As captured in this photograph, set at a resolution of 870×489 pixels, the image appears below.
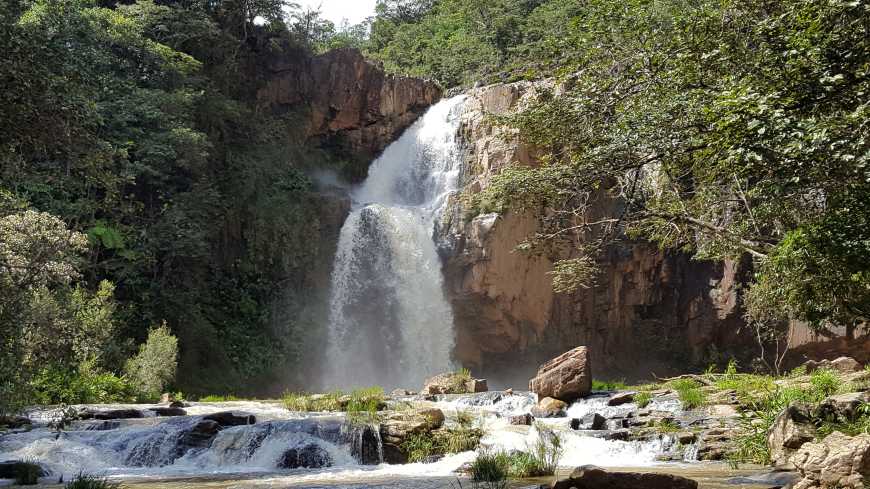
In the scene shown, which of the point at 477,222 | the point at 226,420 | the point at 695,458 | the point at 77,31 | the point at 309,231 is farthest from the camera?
the point at 309,231

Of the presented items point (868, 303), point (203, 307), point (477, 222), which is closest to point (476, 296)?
point (477, 222)

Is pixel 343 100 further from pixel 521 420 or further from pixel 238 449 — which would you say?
pixel 238 449

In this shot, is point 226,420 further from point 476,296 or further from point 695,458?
point 476,296

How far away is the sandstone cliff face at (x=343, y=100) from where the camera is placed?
33.5 m

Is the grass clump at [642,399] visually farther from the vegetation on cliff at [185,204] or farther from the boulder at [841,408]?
the vegetation on cliff at [185,204]

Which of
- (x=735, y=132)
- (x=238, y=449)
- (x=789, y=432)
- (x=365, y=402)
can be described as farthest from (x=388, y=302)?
(x=735, y=132)

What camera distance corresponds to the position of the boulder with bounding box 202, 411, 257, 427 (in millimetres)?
13195

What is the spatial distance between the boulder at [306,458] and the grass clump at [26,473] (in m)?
3.48

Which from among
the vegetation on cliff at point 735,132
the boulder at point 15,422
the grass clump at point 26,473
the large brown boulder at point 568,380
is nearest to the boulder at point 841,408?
the vegetation on cliff at point 735,132

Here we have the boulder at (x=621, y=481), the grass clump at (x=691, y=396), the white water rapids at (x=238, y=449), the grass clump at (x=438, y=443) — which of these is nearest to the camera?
the boulder at (x=621, y=481)

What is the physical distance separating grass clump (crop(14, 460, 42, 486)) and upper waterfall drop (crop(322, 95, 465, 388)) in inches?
672

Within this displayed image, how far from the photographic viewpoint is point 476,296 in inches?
1044

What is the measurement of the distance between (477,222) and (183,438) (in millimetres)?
15740

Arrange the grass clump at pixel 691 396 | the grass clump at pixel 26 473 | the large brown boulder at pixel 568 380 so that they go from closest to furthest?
the grass clump at pixel 26 473, the grass clump at pixel 691 396, the large brown boulder at pixel 568 380
